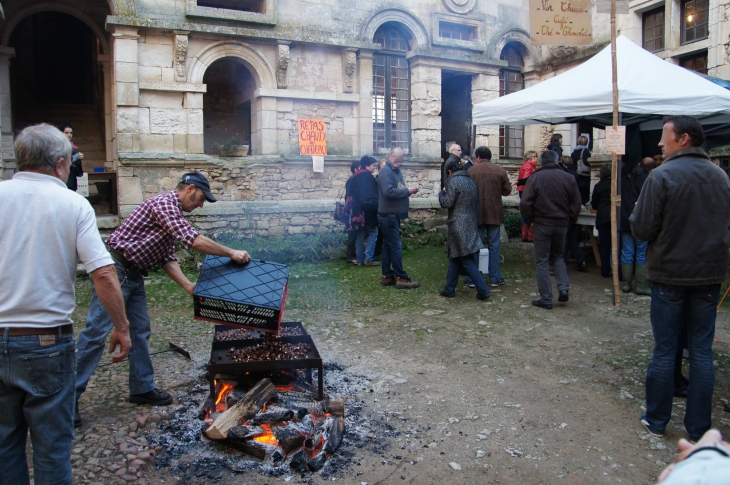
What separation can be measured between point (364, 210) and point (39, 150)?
710 centimetres

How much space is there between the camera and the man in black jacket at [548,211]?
6.73 m

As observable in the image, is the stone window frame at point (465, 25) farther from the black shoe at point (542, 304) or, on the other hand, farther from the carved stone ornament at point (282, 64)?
the black shoe at point (542, 304)

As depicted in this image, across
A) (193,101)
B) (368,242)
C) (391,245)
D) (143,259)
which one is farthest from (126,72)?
(143,259)

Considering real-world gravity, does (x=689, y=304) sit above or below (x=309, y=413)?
above

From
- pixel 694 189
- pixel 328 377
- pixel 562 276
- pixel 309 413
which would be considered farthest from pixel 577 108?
pixel 309 413

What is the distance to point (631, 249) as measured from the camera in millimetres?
7551

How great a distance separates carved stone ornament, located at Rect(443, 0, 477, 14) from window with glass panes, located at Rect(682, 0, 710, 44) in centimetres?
441

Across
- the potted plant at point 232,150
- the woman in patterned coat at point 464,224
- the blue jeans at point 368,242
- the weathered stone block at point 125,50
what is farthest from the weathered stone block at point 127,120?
the woman in patterned coat at point 464,224

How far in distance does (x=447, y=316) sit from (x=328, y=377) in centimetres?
234

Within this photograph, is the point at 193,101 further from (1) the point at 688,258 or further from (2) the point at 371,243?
(1) the point at 688,258

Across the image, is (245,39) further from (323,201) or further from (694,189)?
(694,189)

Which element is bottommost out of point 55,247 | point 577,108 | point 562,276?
point 562,276

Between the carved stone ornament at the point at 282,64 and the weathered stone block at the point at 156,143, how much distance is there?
2.44 metres

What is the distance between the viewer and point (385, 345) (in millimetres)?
5609
